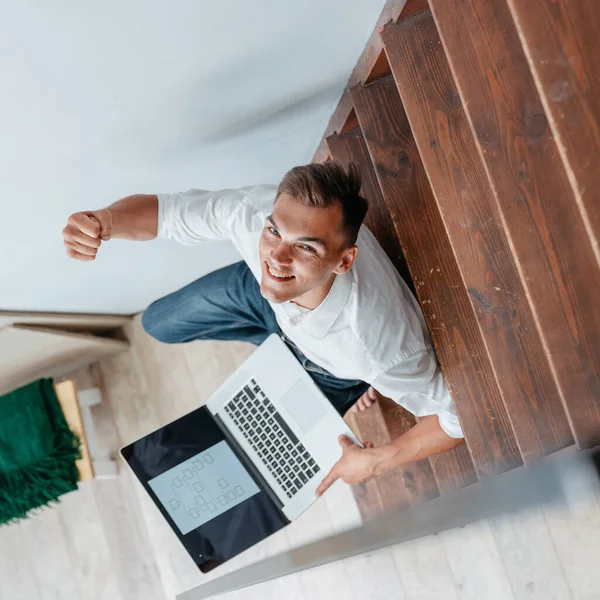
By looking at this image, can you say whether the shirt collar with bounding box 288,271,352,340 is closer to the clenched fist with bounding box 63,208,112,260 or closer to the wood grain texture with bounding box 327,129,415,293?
the wood grain texture with bounding box 327,129,415,293

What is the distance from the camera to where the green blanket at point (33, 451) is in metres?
2.16

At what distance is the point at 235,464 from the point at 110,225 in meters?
0.74

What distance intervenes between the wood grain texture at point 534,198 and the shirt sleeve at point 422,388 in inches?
14.5

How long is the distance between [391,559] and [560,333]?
52.9 inches

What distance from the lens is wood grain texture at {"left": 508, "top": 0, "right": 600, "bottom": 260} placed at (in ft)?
2.82

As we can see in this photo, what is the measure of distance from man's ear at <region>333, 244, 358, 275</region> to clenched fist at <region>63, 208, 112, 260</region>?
0.48 meters

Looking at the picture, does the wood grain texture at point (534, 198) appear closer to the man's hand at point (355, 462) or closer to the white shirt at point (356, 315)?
the white shirt at point (356, 315)

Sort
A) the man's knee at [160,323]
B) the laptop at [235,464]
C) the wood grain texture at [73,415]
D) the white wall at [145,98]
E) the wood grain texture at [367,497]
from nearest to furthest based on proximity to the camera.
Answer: the white wall at [145,98] < the laptop at [235,464] < the man's knee at [160,323] < the wood grain texture at [367,497] < the wood grain texture at [73,415]

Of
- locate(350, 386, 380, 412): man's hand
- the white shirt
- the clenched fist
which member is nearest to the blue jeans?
the white shirt

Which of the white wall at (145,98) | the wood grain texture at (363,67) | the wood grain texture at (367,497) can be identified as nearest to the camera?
the white wall at (145,98)

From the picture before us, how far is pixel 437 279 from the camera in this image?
1408 mm

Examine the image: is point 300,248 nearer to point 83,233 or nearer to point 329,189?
point 329,189

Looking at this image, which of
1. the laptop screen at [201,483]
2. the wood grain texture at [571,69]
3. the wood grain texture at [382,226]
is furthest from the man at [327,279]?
the wood grain texture at [571,69]

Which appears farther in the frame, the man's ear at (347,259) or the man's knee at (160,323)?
the man's knee at (160,323)
